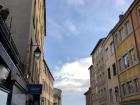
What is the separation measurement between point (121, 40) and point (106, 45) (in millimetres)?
8379

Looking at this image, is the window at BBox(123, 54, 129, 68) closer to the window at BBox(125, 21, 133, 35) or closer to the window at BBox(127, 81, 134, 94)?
the window at BBox(127, 81, 134, 94)

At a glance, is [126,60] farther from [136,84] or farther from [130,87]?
[136,84]

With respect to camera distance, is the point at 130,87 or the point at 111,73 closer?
the point at 130,87

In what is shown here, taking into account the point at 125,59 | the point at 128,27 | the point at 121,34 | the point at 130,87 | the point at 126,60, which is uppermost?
the point at 121,34

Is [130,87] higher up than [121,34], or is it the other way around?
[121,34]

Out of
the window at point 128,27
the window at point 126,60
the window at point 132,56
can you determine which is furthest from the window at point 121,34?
the window at point 132,56

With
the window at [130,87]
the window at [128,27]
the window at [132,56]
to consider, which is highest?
the window at [128,27]

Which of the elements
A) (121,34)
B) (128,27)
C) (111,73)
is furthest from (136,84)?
(111,73)

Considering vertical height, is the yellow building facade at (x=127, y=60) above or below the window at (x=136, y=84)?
above

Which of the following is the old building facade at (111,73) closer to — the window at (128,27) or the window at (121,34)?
the window at (121,34)

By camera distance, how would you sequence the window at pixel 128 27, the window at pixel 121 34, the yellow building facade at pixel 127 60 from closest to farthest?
1. the yellow building facade at pixel 127 60
2. the window at pixel 128 27
3. the window at pixel 121 34

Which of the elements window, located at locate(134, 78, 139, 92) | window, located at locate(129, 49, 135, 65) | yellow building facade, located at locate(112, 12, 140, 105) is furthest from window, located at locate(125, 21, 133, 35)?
window, located at locate(134, 78, 139, 92)

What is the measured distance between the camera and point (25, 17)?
561 inches

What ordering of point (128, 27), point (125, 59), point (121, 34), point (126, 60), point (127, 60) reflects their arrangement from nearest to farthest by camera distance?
point (128, 27)
point (127, 60)
point (126, 60)
point (125, 59)
point (121, 34)
